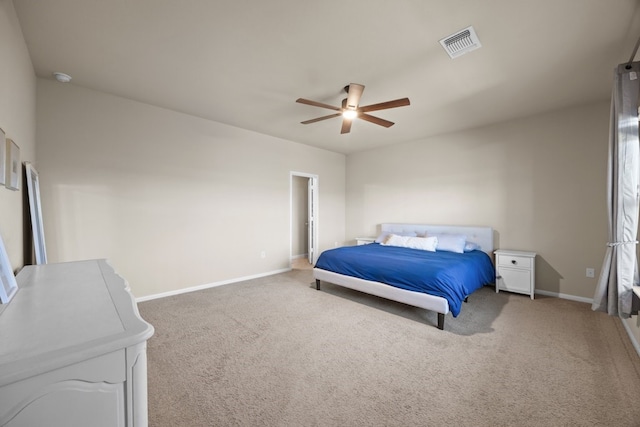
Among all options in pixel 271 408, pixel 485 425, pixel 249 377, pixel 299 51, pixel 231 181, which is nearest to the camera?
pixel 485 425

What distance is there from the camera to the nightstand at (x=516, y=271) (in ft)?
12.3

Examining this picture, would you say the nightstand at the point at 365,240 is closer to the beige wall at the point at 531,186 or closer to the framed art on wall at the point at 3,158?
the beige wall at the point at 531,186

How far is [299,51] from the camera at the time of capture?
240 centimetres

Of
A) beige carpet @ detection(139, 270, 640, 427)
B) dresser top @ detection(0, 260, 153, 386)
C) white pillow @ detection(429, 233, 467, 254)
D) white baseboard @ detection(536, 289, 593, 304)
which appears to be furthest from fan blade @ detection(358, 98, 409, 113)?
white baseboard @ detection(536, 289, 593, 304)

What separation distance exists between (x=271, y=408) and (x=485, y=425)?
4.25ft

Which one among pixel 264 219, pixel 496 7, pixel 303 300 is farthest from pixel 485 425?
pixel 264 219

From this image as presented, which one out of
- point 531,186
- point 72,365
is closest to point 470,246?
point 531,186

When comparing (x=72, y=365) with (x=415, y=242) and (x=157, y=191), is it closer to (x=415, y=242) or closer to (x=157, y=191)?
(x=157, y=191)

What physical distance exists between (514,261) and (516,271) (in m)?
0.14

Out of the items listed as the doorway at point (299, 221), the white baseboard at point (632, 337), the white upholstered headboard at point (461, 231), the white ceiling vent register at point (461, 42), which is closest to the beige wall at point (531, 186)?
the white upholstered headboard at point (461, 231)

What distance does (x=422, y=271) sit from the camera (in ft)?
9.73

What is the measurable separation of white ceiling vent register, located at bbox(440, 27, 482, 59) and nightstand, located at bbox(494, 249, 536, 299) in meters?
2.95

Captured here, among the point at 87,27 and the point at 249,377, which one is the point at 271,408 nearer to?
the point at 249,377

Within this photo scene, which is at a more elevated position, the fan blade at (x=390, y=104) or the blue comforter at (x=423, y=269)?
the fan blade at (x=390, y=104)
